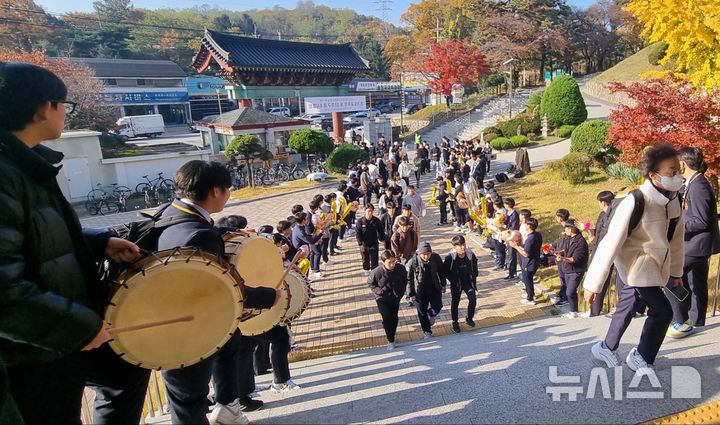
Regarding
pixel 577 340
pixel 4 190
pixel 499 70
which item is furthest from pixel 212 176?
pixel 499 70

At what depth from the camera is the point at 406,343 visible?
5996 mm

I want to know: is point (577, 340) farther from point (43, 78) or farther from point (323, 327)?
point (43, 78)

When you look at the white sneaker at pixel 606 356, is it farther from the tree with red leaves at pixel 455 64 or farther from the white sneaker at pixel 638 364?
the tree with red leaves at pixel 455 64

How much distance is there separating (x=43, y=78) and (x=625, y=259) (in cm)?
358

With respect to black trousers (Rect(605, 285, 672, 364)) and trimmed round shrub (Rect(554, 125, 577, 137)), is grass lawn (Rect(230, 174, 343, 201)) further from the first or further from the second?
black trousers (Rect(605, 285, 672, 364))

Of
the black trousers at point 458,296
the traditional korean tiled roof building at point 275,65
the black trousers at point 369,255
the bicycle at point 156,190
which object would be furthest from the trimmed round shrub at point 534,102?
the black trousers at point 458,296

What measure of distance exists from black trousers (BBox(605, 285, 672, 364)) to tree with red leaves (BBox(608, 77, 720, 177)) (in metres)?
6.91

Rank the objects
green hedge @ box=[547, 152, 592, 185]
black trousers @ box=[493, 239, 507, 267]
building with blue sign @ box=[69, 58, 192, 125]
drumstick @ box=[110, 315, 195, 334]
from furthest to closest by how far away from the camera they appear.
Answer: building with blue sign @ box=[69, 58, 192, 125] < green hedge @ box=[547, 152, 592, 185] < black trousers @ box=[493, 239, 507, 267] < drumstick @ box=[110, 315, 195, 334]

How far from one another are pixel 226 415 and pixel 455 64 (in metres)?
36.7

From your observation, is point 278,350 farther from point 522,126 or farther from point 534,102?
point 534,102

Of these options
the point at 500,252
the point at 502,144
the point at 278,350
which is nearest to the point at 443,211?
the point at 500,252

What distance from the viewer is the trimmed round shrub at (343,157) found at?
2134 centimetres

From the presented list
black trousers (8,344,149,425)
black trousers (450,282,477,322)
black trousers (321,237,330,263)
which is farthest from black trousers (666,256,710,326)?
black trousers (321,237,330,263)

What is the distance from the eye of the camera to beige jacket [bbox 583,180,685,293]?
9.87ft
